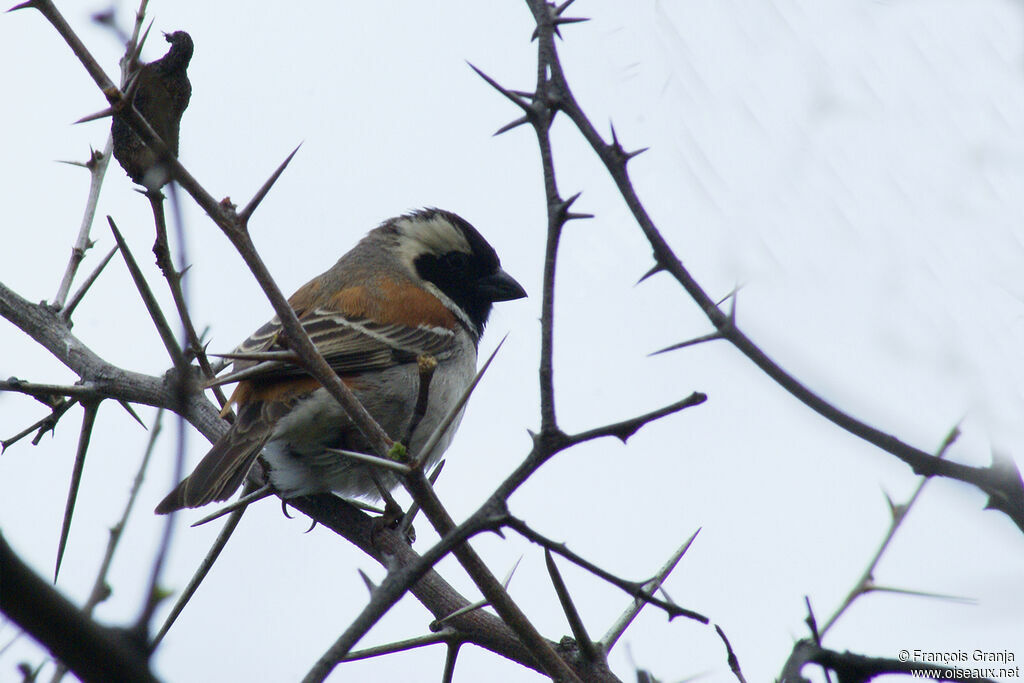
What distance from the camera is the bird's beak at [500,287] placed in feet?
22.9

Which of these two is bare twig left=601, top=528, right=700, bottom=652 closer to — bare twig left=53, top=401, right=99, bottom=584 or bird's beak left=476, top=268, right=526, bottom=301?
bare twig left=53, top=401, right=99, bottom=584

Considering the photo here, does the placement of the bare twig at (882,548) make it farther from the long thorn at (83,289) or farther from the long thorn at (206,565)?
the long thorn at (83,289)

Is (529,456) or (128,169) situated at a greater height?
(128,169)

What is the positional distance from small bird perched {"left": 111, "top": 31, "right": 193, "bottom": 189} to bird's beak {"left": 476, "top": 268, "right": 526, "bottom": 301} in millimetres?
4682

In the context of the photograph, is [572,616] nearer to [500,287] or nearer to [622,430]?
[622,430]

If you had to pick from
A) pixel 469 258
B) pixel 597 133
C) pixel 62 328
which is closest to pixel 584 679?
pixel 597 133

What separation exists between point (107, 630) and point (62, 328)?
11.7 ft

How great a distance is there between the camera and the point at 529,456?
2031mm

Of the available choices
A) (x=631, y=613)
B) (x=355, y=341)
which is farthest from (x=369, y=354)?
(x=631, y=613)

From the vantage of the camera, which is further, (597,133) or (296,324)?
(597,133)

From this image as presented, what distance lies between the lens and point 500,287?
22.9ft

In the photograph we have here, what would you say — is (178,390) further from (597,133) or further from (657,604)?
(597,133)

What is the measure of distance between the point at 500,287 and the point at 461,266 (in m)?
0.32

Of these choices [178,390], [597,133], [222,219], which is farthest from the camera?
[597,133]
